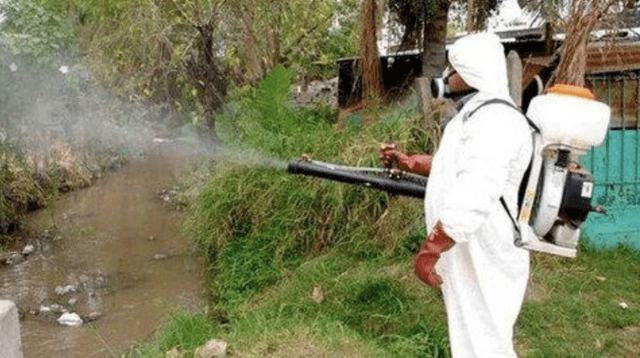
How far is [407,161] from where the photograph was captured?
13.1ft

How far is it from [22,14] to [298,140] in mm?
4882

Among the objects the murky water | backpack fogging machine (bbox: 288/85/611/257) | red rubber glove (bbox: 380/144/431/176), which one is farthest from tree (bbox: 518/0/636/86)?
the murky water

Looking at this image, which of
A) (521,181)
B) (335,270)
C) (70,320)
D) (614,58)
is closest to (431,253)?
(521,181)

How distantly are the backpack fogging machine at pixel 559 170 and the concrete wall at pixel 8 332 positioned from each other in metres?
2.31

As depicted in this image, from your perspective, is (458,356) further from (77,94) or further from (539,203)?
(77,94)

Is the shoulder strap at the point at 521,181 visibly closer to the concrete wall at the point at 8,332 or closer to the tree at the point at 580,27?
the concrete wall at the point at 8,332

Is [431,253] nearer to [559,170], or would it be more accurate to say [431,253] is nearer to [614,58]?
[559,170]

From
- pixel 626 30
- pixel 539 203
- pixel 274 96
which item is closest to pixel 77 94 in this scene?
pixel 274 96

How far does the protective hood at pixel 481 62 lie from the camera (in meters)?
3.22

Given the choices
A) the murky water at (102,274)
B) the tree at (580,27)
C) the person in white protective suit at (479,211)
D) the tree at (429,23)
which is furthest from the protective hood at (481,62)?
the tree at (429,23)

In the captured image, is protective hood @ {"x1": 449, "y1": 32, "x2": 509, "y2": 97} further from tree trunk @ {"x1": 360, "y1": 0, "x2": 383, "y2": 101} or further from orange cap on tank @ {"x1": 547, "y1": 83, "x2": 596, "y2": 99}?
tree trunk @ {"x1": 360, "y1": 0, "x2": 383, "y2": 101}

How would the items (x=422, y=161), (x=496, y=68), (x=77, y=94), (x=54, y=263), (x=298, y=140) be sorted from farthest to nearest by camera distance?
(x=77, y=94) → (x=54, y=263) → (x=298, y=140) → (x=422, y=161) → (x=496, y=68)

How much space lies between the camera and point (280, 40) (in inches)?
395

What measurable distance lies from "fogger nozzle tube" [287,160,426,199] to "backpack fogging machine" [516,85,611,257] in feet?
Answer: 2.67
